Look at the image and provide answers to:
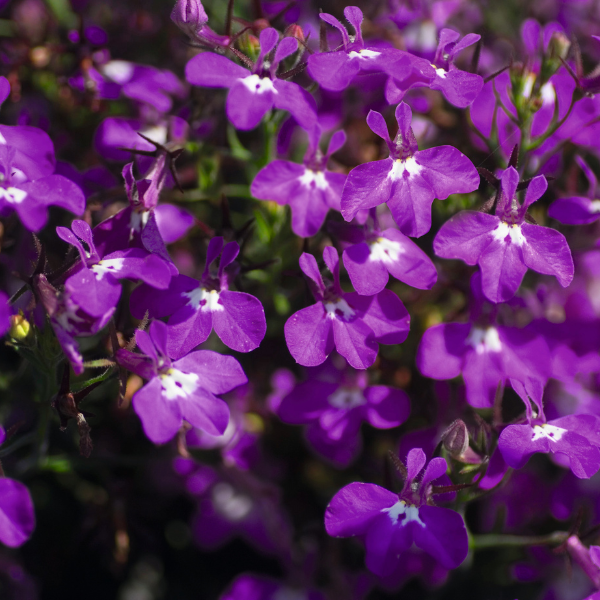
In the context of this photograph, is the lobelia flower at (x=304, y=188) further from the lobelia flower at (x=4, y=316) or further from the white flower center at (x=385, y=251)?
the lobelia flower at (x=4, y=316)

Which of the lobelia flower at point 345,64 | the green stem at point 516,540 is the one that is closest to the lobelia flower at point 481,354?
the green stem at point 516,540

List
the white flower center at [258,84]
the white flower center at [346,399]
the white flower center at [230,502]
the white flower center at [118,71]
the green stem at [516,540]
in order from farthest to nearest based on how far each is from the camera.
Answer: the white flower center at [230,502] < the white flower center at [118,71] < the white flower center at [346,399] < the green stem at [516,540] < the white flower center at [258,84]

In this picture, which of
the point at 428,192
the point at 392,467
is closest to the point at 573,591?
the point at 392,467

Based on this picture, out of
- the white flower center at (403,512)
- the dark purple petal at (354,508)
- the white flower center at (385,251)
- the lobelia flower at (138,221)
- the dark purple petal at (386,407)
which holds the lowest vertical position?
the dark purple petal at (386,407)

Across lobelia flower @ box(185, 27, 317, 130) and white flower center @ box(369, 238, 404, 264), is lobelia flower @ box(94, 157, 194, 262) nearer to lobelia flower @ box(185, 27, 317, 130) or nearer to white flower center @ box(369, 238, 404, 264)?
lobelia flower @ box(185, 27, 317, 130)

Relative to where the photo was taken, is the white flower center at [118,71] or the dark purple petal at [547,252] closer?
the dark purple petal at [547,252]

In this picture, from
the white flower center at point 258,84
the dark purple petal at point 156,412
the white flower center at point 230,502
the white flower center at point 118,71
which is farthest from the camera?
the white flower center at point 230,502

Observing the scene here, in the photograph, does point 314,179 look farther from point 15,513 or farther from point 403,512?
point 15,513
